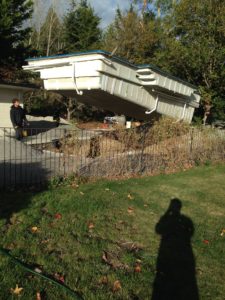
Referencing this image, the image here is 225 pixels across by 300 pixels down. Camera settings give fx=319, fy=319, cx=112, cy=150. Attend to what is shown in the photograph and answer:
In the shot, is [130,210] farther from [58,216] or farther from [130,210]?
[58,216]

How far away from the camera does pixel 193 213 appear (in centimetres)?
559

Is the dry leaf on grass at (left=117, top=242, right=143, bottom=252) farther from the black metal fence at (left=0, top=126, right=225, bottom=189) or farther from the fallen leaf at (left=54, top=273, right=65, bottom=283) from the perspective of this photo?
the black metal fence at (left=0, top=126, right=225, bottom=189)

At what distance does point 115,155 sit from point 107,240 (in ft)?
13.1

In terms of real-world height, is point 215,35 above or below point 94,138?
above

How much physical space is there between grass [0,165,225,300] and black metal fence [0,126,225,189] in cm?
94

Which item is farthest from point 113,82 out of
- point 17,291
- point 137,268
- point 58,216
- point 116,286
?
point 17,291

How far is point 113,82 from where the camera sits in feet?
26.9

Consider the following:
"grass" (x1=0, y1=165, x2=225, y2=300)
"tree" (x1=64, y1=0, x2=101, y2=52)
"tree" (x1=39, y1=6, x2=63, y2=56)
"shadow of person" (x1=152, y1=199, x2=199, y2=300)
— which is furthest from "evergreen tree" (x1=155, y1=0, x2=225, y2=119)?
"tree" (x1=39, y1=6, x2=63, y2=56)

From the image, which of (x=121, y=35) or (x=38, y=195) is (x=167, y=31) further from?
(x=38, y=195)

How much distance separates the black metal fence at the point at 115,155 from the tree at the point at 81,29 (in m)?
26.5

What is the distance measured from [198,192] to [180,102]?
503 cm

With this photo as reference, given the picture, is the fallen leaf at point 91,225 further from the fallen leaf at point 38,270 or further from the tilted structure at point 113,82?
the tilted structure at point 113,82

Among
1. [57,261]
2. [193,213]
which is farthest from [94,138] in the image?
[57,261]

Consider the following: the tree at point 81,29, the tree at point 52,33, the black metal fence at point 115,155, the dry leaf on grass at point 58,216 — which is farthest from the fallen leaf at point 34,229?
the tree at point 52,33
